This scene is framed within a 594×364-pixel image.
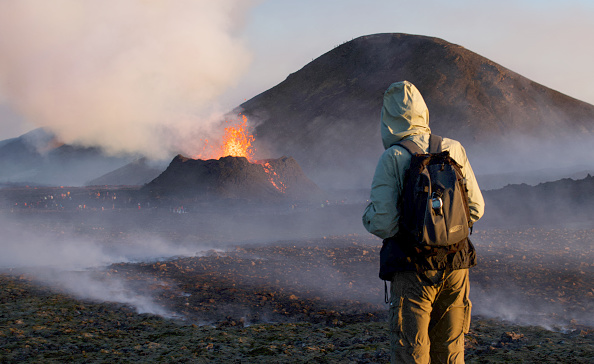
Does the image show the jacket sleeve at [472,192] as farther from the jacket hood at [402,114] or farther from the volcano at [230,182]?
the volcano at [230,182]

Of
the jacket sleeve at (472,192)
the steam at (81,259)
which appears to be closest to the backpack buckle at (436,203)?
the jacket sleeve at (472,192)

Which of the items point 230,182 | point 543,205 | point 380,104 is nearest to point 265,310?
point 543,205

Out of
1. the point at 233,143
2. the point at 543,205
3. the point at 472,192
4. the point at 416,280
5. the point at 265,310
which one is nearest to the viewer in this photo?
the point at 416,280

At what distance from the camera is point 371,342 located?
5.91 metres

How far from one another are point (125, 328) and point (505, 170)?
62.8 meters

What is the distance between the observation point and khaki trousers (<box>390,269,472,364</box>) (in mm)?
2959

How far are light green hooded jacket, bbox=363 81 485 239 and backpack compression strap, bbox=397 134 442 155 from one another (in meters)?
0.03

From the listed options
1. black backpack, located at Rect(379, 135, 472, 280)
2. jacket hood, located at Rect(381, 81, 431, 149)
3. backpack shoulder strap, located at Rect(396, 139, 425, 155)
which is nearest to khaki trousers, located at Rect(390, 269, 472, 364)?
black backpack, located at Rect(379, 135, 472, 280)

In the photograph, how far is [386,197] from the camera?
3.02 meters

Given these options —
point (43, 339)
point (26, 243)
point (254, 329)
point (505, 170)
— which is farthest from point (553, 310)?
point (505, 170)

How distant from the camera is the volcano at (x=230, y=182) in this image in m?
33.4

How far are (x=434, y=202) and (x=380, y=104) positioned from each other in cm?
8338

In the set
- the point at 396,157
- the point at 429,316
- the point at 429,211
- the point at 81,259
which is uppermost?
the point at 396,157

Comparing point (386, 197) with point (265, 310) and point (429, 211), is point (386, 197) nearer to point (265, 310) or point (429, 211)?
point (429, 211)
